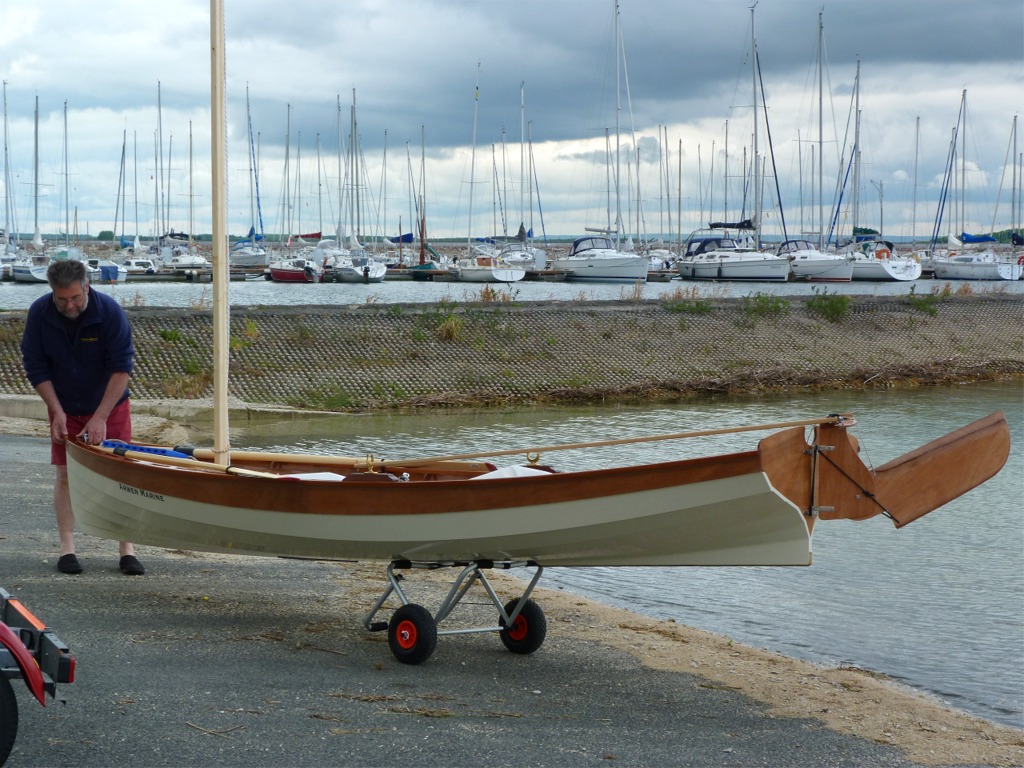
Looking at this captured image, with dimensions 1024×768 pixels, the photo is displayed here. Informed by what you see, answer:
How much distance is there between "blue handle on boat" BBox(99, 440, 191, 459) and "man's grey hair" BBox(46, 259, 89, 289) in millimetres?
1143

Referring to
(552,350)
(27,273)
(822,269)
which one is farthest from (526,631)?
(27,273)

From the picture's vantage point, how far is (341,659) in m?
6.18

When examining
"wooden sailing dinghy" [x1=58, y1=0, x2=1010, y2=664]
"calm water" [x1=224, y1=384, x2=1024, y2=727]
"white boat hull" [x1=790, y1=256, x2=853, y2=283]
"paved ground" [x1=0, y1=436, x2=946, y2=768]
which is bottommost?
"calm water" [x1=224, y1=384, x2=1024, y2=727]

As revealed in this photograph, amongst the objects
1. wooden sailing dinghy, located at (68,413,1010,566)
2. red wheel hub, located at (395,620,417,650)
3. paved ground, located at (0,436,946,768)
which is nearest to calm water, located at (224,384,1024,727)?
wooden sailing dinghy, located at (68,413,1010,566)

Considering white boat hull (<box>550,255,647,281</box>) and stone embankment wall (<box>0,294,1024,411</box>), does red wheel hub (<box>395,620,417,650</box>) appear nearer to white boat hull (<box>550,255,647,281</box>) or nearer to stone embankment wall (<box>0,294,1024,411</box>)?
stone embankment wall (<box>0,294,1024,411</box>)

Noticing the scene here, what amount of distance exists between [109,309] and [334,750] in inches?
143

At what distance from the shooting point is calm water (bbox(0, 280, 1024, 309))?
2031 inches

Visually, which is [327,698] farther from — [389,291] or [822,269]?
[822,269]

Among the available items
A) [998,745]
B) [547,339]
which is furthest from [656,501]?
[547,339]

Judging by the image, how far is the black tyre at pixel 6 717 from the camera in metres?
4.21

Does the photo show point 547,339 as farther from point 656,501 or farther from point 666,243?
point 666,243

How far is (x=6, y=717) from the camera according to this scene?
13.9ft

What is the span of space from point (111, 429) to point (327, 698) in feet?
10.3

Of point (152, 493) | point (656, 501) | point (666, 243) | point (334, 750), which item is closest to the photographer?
point (334, 750)
